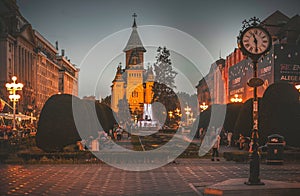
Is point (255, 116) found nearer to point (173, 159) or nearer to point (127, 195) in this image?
point (127, 195)

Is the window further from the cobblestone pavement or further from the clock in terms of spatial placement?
the clock

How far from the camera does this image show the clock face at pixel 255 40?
11891 millimetres

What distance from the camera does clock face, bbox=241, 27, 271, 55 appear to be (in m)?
11.9

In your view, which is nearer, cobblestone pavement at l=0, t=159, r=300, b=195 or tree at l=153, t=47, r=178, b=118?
cobblestone pavement at l=0, t=159, r=300, b=195

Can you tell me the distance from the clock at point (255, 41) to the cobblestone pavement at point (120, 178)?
14.6 feet

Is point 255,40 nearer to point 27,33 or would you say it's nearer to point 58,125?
point 58,125

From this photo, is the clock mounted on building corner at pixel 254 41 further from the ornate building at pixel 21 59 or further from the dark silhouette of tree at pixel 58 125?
the ornate building at pixel 21 59

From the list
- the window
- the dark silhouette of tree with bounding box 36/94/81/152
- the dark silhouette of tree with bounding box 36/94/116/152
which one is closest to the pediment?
the window

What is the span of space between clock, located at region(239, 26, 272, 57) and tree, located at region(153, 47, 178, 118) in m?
24.1

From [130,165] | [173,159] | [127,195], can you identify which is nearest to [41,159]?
[130,165]

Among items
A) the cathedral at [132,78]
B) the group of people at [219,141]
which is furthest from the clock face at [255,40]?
the cathedral at [132,78]

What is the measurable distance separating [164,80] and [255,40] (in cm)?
2444

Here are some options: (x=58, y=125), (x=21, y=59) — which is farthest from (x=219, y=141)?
(x=21, y=59)

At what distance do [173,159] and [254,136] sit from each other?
9.93m
